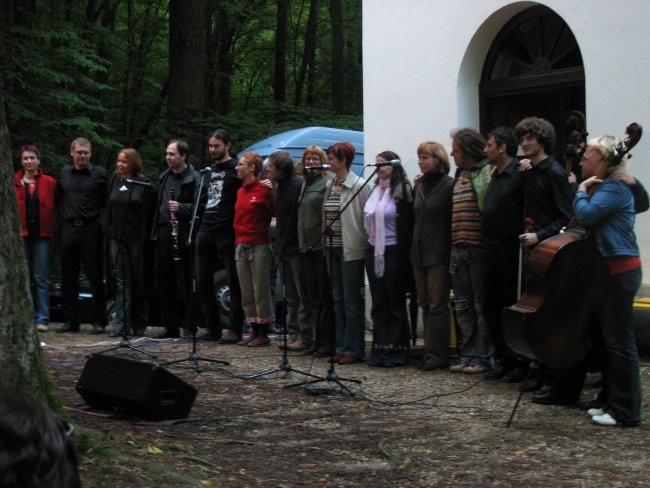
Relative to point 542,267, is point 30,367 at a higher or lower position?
lower

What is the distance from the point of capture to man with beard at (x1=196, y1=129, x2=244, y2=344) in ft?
34.8

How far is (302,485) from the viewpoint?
207 inches

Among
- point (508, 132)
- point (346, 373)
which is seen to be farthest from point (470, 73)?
point (346, 373)

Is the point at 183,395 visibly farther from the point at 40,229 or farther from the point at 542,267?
the point at 40,229

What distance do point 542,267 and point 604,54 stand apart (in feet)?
13.2

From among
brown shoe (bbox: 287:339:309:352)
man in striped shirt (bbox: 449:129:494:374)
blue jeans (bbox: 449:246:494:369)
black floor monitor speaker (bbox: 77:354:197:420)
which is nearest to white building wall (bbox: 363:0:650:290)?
man in striped shirt (bbox: 449:129:494:374)

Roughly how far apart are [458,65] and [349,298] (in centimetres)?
354

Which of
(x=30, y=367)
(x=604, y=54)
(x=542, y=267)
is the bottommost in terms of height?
(x=30, y=367)

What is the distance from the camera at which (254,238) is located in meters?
10.3

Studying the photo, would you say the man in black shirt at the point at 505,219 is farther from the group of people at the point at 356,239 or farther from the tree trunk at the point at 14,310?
the tree trunk at the point at 14,310

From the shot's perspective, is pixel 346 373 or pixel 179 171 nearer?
pixel 346 373

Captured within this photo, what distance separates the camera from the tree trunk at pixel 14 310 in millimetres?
5059

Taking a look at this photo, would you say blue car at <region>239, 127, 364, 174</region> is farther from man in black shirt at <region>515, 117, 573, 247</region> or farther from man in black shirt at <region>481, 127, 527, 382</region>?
man in black shirt at <region>515, 117, 573, 247</region>

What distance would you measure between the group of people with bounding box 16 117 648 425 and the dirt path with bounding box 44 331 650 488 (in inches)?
19.0
